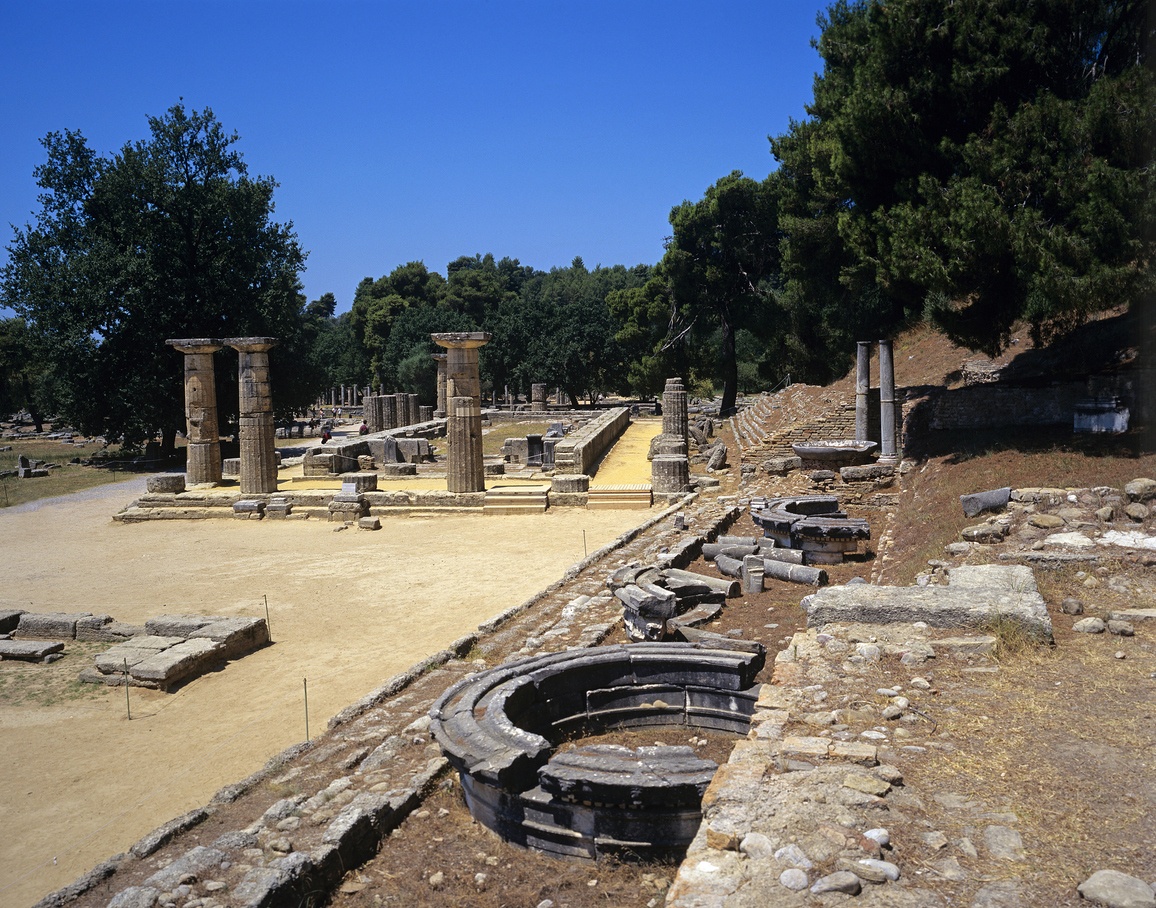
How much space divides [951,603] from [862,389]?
532 inches

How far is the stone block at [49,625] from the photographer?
1176 cm

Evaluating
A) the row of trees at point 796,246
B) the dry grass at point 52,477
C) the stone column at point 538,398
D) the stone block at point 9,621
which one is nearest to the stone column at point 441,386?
the row of trees at point 796,246

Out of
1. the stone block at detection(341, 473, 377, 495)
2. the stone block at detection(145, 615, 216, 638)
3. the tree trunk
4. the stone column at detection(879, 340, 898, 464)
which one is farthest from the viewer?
the tree trunk

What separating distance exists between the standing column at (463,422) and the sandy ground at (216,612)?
1365mm

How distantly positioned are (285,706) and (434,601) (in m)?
3.97

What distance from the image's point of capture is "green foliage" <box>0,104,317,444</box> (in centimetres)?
3034

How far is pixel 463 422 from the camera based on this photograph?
21562 mm

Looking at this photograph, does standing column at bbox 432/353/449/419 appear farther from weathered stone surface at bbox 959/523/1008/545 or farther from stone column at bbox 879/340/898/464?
weathered stone surface at bbox 959/523/1008/545

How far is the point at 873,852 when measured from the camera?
388 cm

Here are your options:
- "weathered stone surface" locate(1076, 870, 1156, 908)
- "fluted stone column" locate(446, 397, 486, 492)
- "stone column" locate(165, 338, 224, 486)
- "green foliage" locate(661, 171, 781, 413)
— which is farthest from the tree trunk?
"weathered stone surface" locate(1076, 870, 1156, 908)

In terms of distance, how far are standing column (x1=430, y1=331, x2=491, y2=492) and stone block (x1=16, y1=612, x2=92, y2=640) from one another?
10.5 metres

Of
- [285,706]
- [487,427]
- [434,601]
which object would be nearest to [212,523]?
[434,601]

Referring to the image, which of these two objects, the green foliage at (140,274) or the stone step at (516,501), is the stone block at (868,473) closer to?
the stone step at (516,501)

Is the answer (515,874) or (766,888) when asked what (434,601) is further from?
(766,888)
